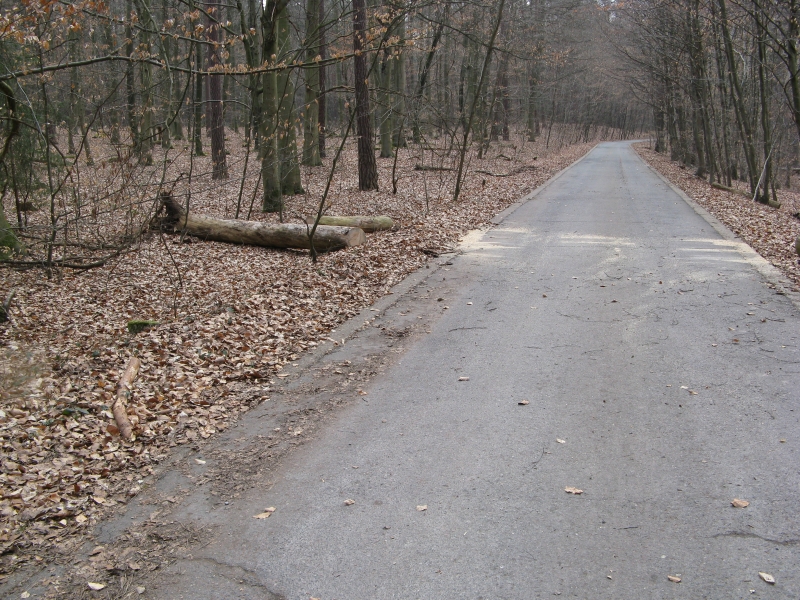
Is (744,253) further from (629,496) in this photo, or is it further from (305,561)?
(305,561)

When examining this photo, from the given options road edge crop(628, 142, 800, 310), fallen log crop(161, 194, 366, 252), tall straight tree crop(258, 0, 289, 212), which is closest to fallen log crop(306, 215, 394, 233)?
fallen log crop(161, 194, 366, 252)

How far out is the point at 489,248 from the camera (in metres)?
11.2

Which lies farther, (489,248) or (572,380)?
(489,248)

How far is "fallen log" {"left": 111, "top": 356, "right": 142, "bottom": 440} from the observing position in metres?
4.67

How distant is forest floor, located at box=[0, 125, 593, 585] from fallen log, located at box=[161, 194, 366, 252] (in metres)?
0.23

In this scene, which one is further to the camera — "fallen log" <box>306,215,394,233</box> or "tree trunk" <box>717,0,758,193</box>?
"tree trunk" <box>717,0,758,193</box>

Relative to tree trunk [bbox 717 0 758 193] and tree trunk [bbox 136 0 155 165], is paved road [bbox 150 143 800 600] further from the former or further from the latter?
tree trunk [bbox 717 0 758 193]

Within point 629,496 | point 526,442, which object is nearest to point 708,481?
point 629,496

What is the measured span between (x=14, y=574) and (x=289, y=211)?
12.2m

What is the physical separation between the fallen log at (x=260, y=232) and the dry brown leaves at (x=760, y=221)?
6819 mm

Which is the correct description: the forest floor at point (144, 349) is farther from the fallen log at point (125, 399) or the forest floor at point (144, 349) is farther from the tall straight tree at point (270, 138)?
the tall straight tree at point (270, 138)

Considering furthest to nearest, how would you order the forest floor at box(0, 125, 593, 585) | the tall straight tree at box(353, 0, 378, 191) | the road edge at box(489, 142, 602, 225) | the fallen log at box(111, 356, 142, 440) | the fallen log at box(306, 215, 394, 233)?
the tall straight tree at box(353, 0, 378, 191)
the road edge at box(489, 142, 602, 225)
the fallen log at box(306, 215, 394, 233)
the fallen log at box(111, 356, 142, 440)
the forest floor at box(0, 125, 593, 585)

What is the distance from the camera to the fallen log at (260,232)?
10.9 m

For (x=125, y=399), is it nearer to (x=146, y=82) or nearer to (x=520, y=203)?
(x=146, y=82)
